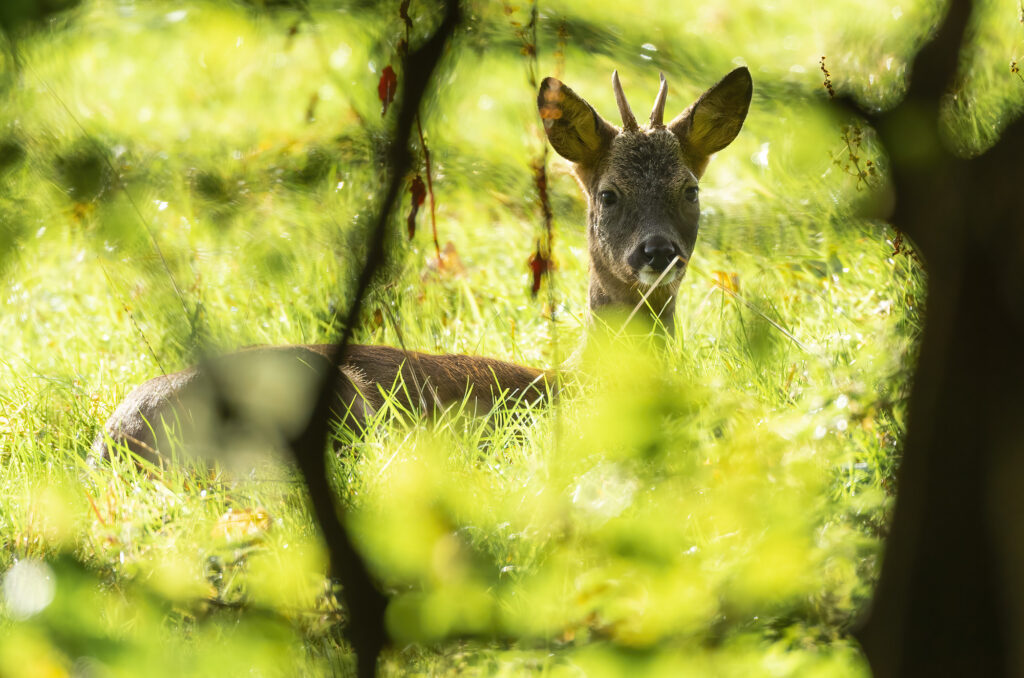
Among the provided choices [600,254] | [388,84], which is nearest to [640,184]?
[600,254]

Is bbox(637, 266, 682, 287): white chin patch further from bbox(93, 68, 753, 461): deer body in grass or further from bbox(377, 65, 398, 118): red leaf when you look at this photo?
bbox(377, 65, 398, 118): red leaf

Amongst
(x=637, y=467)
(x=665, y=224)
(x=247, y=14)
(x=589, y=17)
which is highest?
(x=665, y=224)

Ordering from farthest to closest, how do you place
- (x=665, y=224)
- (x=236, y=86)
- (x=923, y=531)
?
1. (x=665, y=224)
2. (x=236, y=86)
3. (x=923, y=531)

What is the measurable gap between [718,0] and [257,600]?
110 inches

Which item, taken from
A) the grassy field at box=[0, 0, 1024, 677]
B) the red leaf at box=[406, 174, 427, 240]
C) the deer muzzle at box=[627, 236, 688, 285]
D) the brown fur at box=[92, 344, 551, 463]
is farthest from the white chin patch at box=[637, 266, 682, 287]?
the red leaf at box=[406, 174, 427, 240]

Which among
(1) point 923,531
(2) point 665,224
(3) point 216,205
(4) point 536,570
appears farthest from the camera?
(2) point 665,224

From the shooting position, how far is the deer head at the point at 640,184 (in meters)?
4.91

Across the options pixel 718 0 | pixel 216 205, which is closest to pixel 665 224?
pixel 718 0

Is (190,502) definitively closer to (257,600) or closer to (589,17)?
(257,600)

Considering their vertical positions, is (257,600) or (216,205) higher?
(216,205)

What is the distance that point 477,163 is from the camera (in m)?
4.57

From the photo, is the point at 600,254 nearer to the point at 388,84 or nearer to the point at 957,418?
the point at 388,84

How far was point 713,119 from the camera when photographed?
5043 mm

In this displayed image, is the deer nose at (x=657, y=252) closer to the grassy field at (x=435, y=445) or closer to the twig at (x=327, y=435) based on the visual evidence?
the grassy field at (x=435, y=445)
